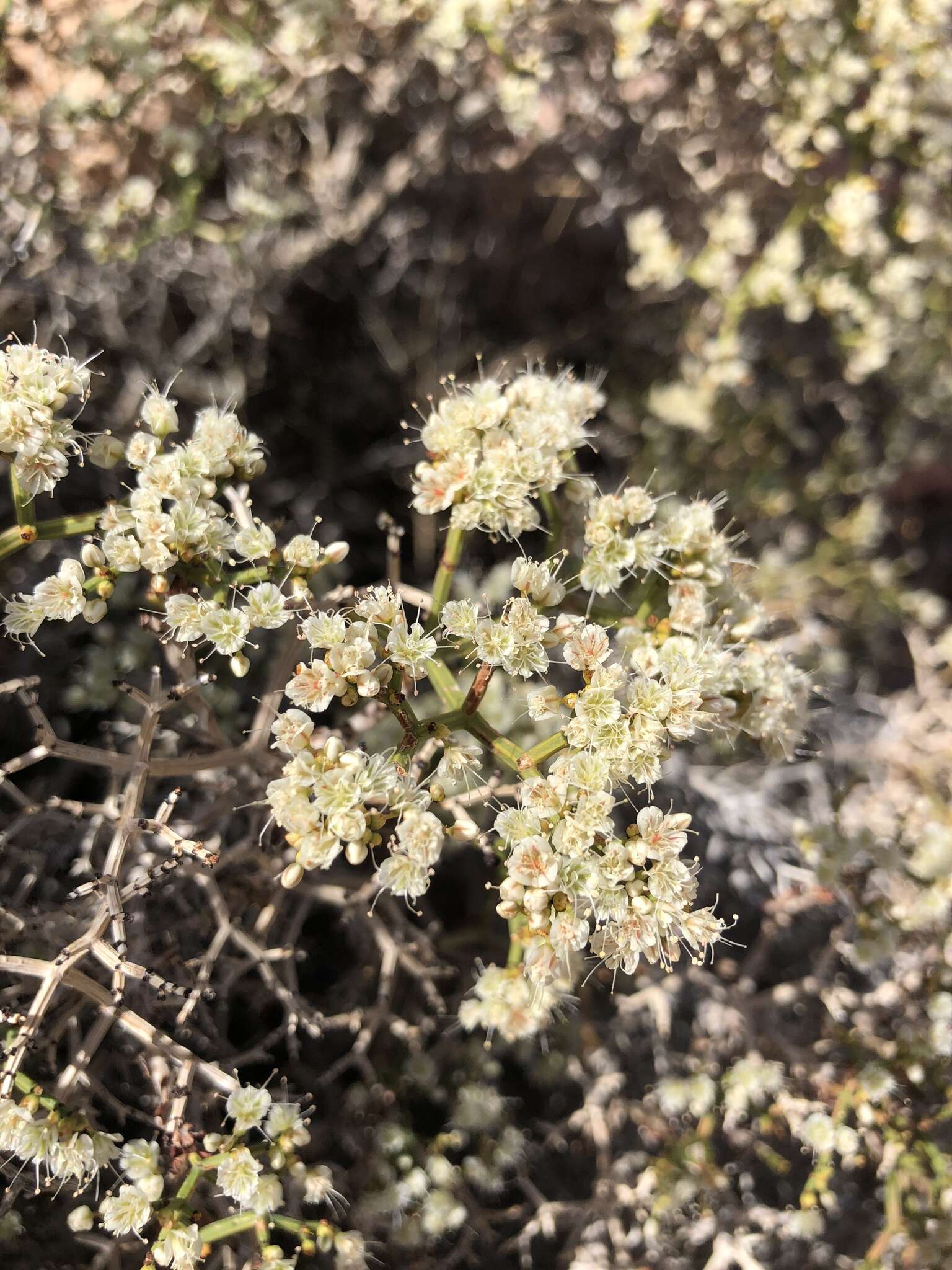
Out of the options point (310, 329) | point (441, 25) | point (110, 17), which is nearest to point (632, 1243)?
point (310, 329)

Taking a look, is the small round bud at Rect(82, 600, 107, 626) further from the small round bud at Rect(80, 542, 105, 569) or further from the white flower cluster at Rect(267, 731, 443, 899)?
the white flower cluster at Rect(267, 731, 443, 899)

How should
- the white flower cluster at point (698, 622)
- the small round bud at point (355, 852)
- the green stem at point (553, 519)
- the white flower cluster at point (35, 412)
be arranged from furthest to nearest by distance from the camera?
1. the green stem at point (553, 519)
2. the white flower cluster at point (698, 622)
3. the white flower cluster at point (35, 412)
4. the small round bud at point (355, 852)

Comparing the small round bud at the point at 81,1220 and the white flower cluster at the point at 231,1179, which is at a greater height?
the white flower cluster at the point at 231,1179

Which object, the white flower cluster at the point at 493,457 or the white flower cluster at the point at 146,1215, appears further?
the white flower cluster at the point at 493,457

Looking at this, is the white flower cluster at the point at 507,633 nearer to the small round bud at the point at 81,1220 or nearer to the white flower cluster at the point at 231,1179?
the white flower cluster at the point at 231,1179

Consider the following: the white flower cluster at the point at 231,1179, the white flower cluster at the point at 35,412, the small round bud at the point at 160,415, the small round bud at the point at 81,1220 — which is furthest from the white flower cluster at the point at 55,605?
the small round bud at the point at 81,1220

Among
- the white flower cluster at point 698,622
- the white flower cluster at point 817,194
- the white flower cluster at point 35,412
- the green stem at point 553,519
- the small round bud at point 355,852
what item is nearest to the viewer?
the small round bud at point 355,852

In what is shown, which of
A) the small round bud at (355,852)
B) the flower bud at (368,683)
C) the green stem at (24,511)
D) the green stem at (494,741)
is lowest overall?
the small round bud at (355,852)
